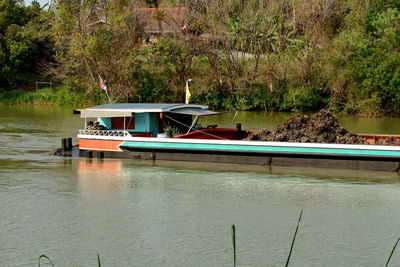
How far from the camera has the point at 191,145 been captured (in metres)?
25.2

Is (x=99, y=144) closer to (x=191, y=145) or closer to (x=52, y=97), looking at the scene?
(x=191, y=145)

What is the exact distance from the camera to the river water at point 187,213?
15.0 m

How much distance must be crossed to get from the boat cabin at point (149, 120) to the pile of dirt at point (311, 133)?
180cm

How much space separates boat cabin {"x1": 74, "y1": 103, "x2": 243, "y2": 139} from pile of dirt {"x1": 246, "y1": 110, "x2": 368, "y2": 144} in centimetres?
180

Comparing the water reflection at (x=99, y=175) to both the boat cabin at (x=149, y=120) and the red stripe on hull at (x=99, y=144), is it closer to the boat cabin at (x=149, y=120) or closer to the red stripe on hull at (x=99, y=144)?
the red stripe on hull at (x=99, y=144)

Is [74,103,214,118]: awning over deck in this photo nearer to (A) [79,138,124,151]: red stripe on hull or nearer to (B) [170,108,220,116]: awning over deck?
(B) [170,108,220,116]: awning over deck

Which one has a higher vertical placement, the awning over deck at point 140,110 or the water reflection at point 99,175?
the awning over deck at point 140,110

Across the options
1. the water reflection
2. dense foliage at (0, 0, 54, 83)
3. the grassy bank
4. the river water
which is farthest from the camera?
dense foliage at (0, 0, 54, 83)

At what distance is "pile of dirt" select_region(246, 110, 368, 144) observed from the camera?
959 inches

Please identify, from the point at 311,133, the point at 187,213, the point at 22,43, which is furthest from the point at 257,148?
the point at 22,43

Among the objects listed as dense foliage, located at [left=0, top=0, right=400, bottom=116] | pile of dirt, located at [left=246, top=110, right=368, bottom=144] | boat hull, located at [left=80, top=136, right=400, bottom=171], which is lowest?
boat hull, located at [left=80, top=136, right=400, bottom=171]

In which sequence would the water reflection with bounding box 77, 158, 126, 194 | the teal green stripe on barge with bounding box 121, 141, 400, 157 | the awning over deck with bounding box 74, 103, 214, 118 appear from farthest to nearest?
the awning over deck with bounding box 74, 103, 214, 118, the teal green stripe on barge with bounding box 121, 141, 400, 157, the water reflection with bounding box 77, 158, 126, 194

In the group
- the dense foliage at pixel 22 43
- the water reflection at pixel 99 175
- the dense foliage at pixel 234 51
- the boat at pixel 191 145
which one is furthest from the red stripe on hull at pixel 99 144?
the dense foliage at pixel 22 43

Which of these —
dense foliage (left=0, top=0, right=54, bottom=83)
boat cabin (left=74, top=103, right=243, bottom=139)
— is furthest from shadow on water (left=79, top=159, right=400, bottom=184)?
dense foliage (left=0, top=0, right=54, bottom=83)
